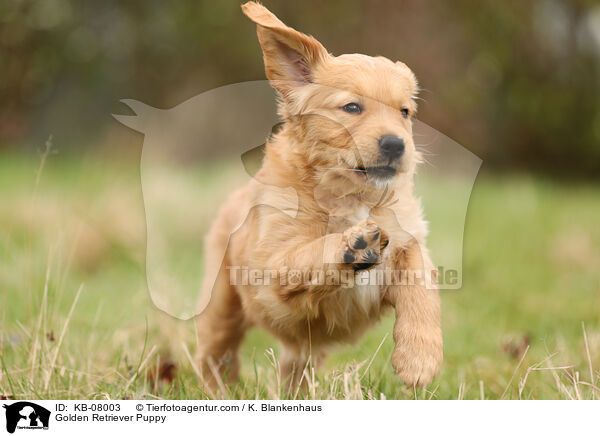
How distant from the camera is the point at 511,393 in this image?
304 centimetres

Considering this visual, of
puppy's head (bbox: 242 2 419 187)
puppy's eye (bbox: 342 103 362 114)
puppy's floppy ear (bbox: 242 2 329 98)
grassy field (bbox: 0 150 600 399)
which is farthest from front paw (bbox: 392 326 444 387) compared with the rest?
puppy's floppy ear (bbox: 242 2 329 98)

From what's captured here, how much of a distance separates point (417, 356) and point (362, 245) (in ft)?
1.53

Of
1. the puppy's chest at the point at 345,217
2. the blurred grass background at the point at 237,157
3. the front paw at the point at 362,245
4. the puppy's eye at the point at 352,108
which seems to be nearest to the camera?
the front paw at the point at 362,245

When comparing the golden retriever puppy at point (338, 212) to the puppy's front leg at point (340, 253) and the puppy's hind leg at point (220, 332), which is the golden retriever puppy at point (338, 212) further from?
the puppy's hind leg at point (220, 332)

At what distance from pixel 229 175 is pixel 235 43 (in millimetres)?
4975

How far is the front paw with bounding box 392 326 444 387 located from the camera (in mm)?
2314

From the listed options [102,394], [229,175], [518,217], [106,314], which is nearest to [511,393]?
[102,394]

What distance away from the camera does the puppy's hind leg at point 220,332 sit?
10.9ft

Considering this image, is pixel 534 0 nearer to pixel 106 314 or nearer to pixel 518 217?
pixel 518 217

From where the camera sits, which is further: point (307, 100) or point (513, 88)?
point (513, 88)

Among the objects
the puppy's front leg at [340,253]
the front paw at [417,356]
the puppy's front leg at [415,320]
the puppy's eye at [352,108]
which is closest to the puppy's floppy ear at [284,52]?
the puppy's eye at [352,108]
